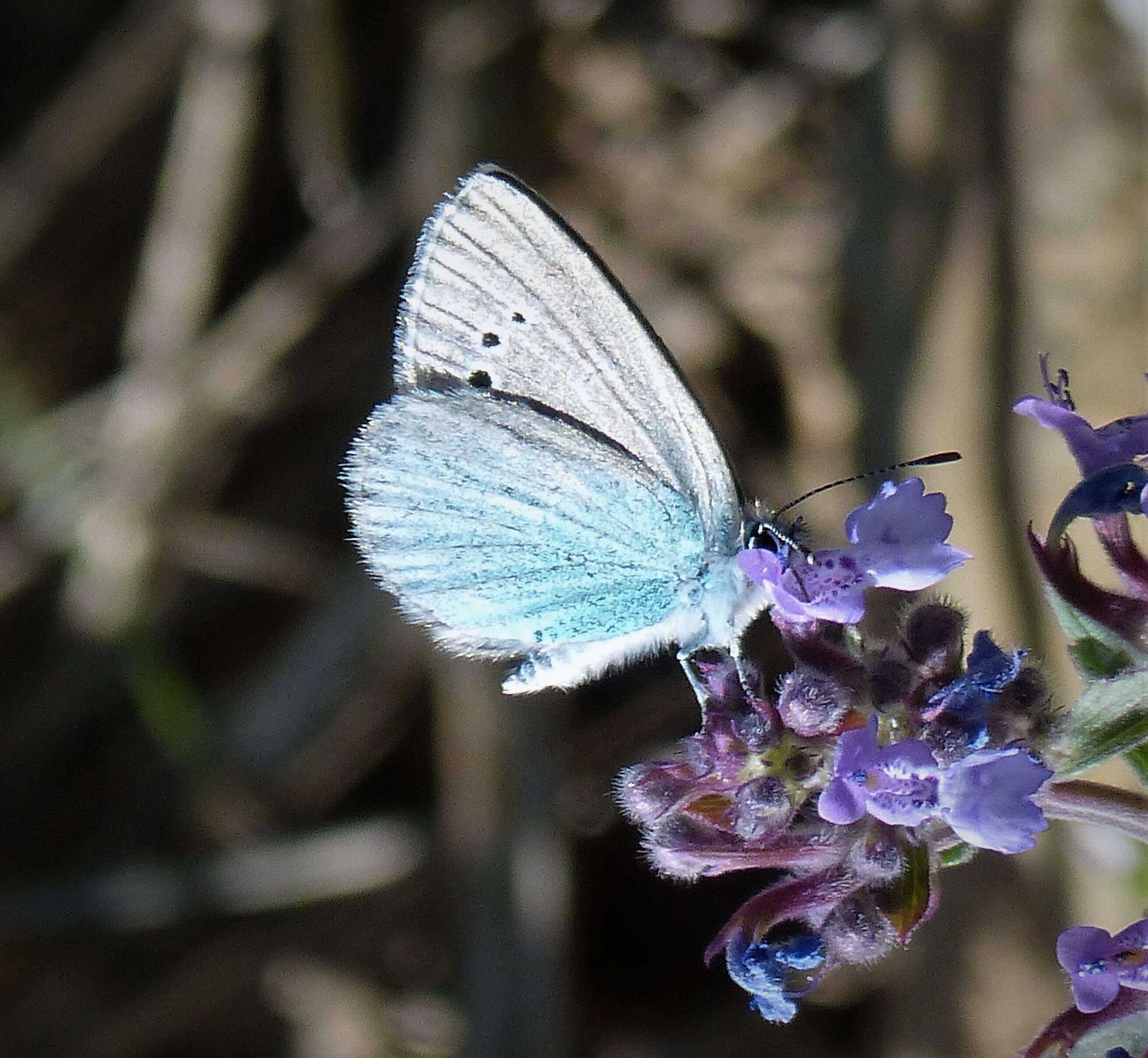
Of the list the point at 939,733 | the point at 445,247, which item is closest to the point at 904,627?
the point at 939,733

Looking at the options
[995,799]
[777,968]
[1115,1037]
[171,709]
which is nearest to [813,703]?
[995,799]

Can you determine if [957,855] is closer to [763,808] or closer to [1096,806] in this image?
[1096,806]

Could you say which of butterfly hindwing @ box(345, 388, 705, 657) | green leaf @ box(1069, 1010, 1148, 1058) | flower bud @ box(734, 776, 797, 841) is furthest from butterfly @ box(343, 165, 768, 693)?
green leaf @ box(1069, 1010, 1148, 1058)

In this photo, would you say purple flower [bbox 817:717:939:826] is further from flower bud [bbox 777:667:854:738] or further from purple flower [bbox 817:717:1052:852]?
flower bud [bbox 777:667:854:738]

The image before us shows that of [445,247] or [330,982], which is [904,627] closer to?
[445,247]

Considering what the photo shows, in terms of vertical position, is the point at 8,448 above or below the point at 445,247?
below

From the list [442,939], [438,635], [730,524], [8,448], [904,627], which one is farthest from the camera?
[8,448]
